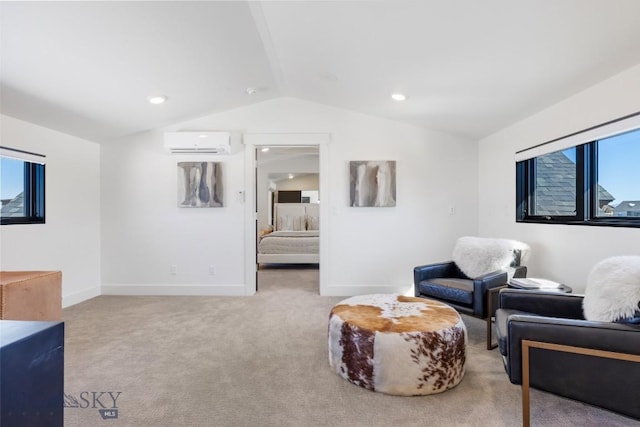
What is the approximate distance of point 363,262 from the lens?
4.31 m

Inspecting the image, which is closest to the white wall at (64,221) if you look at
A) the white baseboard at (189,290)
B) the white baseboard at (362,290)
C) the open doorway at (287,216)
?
the white baseboard at (189,290)

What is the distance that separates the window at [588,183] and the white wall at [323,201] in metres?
1.04

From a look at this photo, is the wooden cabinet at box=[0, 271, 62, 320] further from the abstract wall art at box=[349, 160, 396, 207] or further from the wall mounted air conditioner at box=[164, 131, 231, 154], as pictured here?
the abstract wall art at box=[349, 160, 396, 207]

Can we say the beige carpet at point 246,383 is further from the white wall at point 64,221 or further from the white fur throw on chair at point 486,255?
the white wall at point 64,221

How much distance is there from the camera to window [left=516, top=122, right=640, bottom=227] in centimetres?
235

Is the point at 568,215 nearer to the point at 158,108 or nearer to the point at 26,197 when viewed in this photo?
the point at 158,108

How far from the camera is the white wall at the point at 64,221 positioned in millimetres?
3211

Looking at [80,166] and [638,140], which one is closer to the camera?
[638,140]

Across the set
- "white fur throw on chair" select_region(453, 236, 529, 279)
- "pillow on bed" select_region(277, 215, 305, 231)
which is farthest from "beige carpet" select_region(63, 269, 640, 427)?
"pillow on bed" select_region(277, 215, 305, 231)

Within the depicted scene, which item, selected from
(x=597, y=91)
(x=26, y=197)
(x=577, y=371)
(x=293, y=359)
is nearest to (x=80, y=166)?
(x=26, y=197)

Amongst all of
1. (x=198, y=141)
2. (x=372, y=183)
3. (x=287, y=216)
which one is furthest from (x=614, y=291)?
(x=287, y=216)

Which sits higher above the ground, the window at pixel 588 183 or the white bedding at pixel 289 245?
the window at pixel 588 183

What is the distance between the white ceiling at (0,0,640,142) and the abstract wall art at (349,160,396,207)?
79 cm

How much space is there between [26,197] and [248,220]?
Result: 2.37 m
